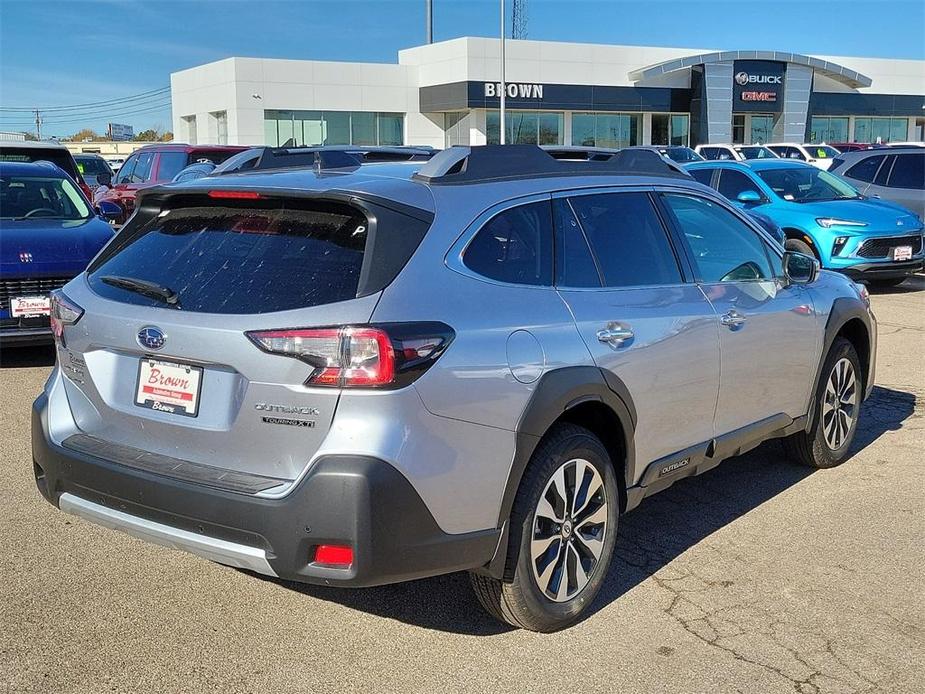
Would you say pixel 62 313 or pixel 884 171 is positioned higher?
pixel 884 171

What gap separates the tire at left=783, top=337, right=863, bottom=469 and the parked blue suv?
19.0ft

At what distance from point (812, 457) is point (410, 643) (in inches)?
120

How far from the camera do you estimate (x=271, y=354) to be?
124 inches

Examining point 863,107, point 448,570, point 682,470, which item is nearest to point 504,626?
point 448,570

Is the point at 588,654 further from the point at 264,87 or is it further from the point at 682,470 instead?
the point at 264,87

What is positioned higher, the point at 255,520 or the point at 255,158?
the point at 255,158

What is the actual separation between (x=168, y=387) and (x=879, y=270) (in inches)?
449

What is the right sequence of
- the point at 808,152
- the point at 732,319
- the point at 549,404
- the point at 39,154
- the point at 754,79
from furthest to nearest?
the point at 754,79 < the point at 808,152 < the point at 39,154 < the point at 732,319 < the point at 549,404

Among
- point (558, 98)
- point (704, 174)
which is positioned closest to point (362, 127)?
point (558, 98)

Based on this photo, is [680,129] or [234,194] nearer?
[234,194]

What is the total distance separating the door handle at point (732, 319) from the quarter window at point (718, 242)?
18 cm

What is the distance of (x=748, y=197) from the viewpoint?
13398 millimetres

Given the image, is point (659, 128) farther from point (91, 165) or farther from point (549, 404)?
point (549, 404)

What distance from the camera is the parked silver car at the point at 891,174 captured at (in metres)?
15.5
